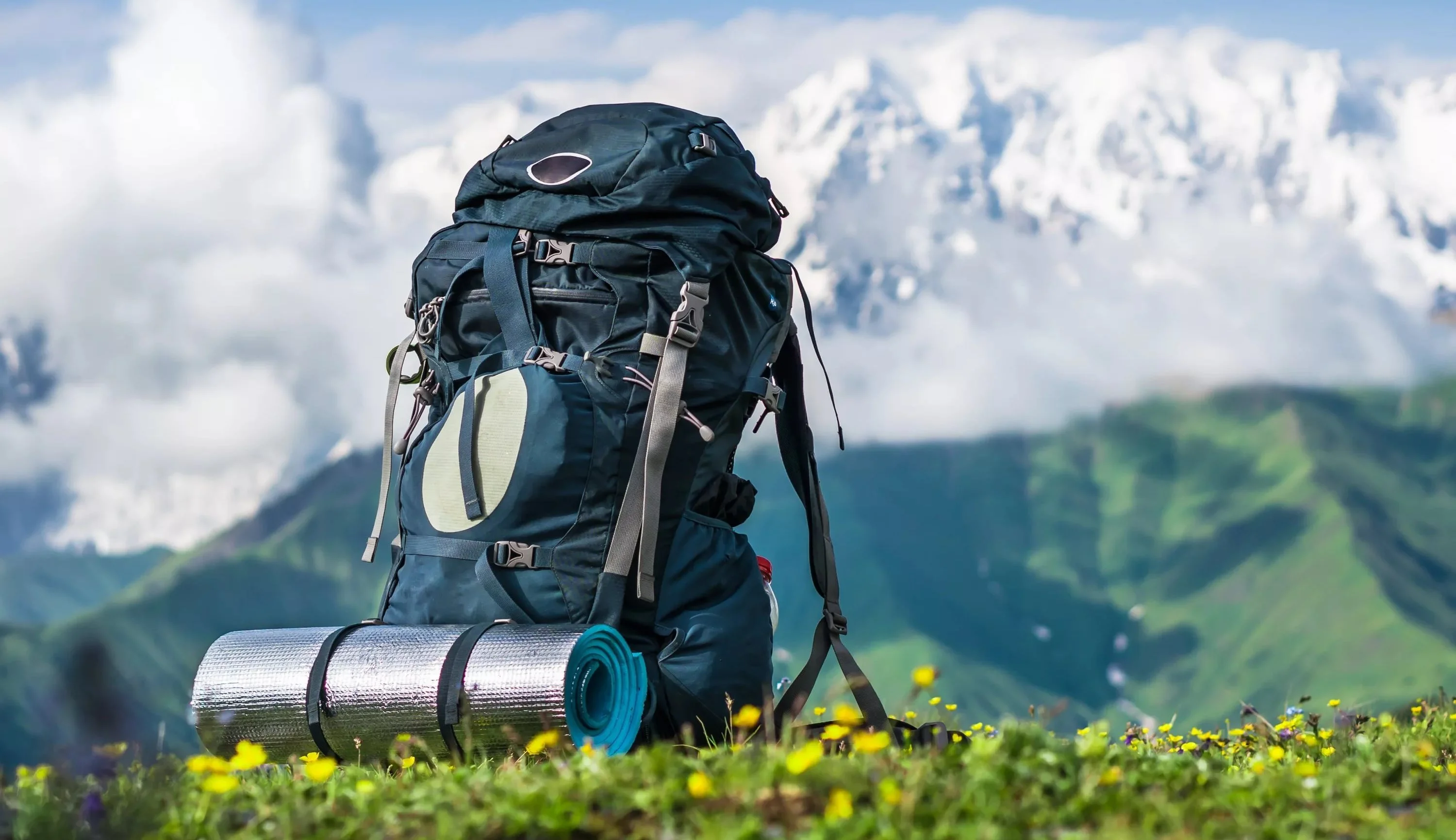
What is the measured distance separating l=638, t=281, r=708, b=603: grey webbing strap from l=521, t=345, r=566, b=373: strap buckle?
Result: 430mm

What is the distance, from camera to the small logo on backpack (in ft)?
21.4

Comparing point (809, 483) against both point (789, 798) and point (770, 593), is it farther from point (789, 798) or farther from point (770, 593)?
point (789, 798)

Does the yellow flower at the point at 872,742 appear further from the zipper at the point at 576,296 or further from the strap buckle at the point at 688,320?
the zipper at the point at 576,296

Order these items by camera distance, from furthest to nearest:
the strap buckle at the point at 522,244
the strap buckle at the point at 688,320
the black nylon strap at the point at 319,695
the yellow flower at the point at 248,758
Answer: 1. the strap buckle at the point at 522,244
2. the strap buckle at the point at 688,320
3. the black nylon strap at the point at 319,695
4. the yellow flower at the point at 248,758

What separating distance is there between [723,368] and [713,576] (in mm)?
959

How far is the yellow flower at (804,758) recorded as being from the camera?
122 inches

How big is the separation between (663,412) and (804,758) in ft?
10.2

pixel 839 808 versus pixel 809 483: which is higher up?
pixel 809 483

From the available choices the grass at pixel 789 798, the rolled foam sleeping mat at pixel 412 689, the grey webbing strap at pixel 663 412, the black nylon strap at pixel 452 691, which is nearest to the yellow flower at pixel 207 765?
the grass at pixel 789 798

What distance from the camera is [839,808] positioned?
121 inches

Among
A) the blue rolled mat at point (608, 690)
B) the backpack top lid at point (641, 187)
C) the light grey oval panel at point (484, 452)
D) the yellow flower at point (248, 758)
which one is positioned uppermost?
the backpack top lid at point (641, 187)

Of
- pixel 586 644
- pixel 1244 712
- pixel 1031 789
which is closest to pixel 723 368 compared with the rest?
pixel 586 644

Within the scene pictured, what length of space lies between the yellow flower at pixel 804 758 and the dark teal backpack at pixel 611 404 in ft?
7.67

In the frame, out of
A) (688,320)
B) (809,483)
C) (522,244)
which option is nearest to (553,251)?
(522,244)
